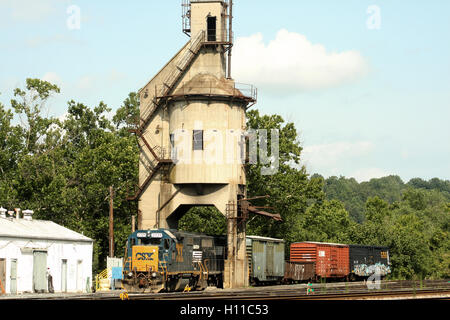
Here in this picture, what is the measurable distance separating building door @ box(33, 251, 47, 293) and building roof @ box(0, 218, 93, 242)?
3.95 feet

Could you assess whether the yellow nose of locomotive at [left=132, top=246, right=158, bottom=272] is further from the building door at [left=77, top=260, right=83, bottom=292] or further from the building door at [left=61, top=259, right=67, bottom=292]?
the building door at [left=77, top=260, right=83, bottom=292]

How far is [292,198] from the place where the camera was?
78500 mm

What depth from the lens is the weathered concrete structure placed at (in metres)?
56.7

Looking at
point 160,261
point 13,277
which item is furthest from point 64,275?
point 160,261

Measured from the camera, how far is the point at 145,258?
141 ft

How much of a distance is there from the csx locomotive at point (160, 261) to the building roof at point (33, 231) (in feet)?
21.1

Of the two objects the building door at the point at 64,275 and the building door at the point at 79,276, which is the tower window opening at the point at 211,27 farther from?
the building door at the point at 64,275

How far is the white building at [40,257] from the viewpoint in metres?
42.3

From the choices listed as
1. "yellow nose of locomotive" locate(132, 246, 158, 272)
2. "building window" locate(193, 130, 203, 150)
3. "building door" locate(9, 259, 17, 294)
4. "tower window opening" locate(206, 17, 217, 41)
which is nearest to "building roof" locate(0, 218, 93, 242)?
"building door" locate(9, 259, 17, 294)

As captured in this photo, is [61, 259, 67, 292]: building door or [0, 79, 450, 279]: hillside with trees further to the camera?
[0, 79, 450, 279]: hillside with trees

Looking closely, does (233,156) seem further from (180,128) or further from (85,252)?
(85,252)
